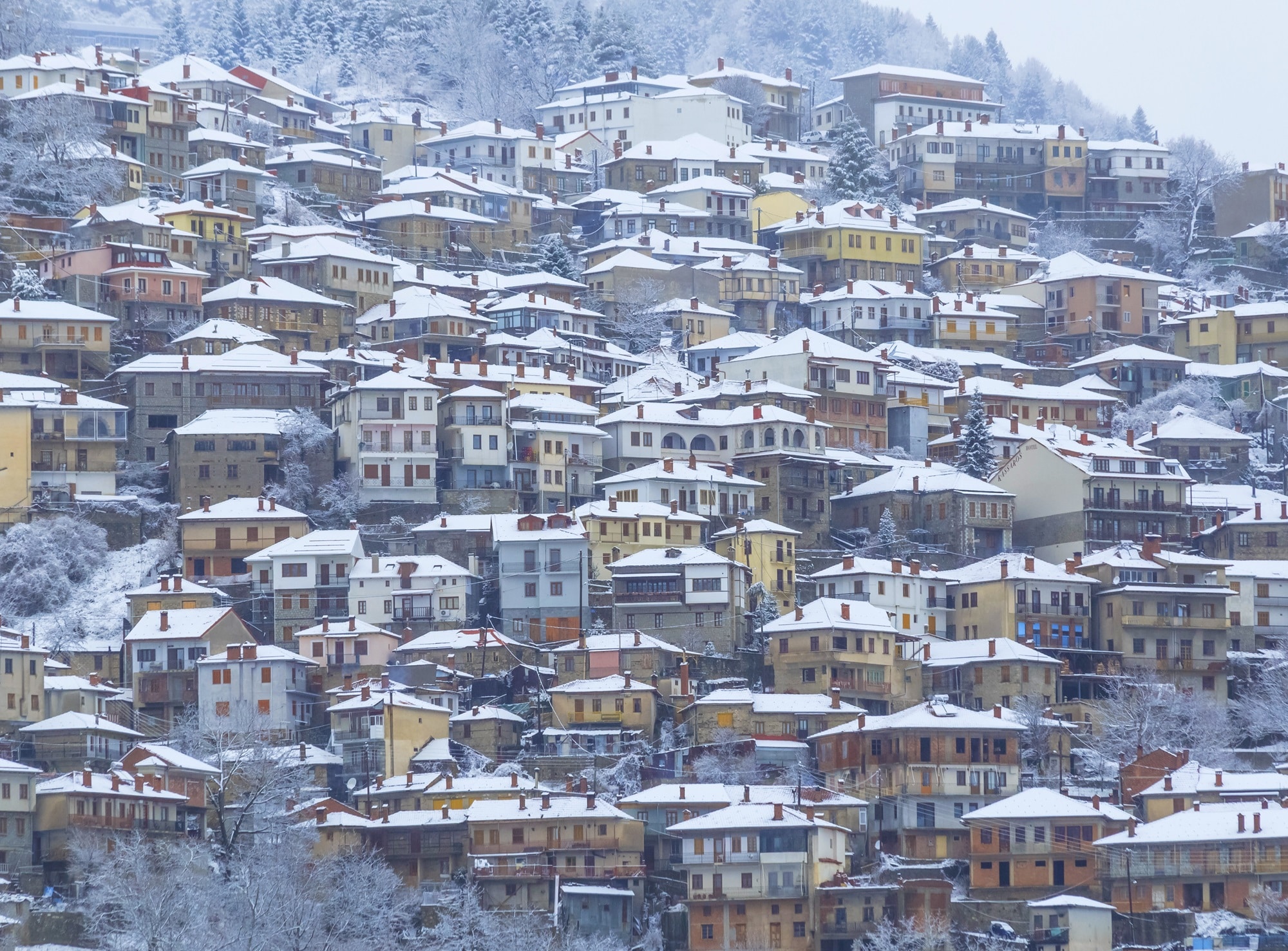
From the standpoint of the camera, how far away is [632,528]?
93.9 metres

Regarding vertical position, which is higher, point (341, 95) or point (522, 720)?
point (341, 95)

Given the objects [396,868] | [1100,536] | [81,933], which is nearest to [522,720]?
[396,868]

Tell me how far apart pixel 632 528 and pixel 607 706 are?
12.3 meters

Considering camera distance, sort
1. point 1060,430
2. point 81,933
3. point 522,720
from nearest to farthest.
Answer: point 81,933
point 522,720
point 1060,430

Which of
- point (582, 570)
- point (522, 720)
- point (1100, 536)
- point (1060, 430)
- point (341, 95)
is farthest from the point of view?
point (341, 95)

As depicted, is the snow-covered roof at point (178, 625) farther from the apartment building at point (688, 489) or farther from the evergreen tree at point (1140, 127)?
the evergreen tree at point (1140, 127)

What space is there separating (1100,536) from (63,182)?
49.2 meters

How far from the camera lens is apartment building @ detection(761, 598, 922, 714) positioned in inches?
3403

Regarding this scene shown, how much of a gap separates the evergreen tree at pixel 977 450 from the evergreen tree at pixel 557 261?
87.6 feet

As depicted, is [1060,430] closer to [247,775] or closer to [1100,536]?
[1100,536]

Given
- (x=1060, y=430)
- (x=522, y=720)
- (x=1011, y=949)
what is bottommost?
(x=1011, y=949)

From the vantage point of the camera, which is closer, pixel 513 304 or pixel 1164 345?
pixel 513 304

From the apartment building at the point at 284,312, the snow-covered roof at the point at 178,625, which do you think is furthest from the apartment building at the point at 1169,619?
the apartment building at the point at 284,312

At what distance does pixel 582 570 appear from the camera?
298 ft
